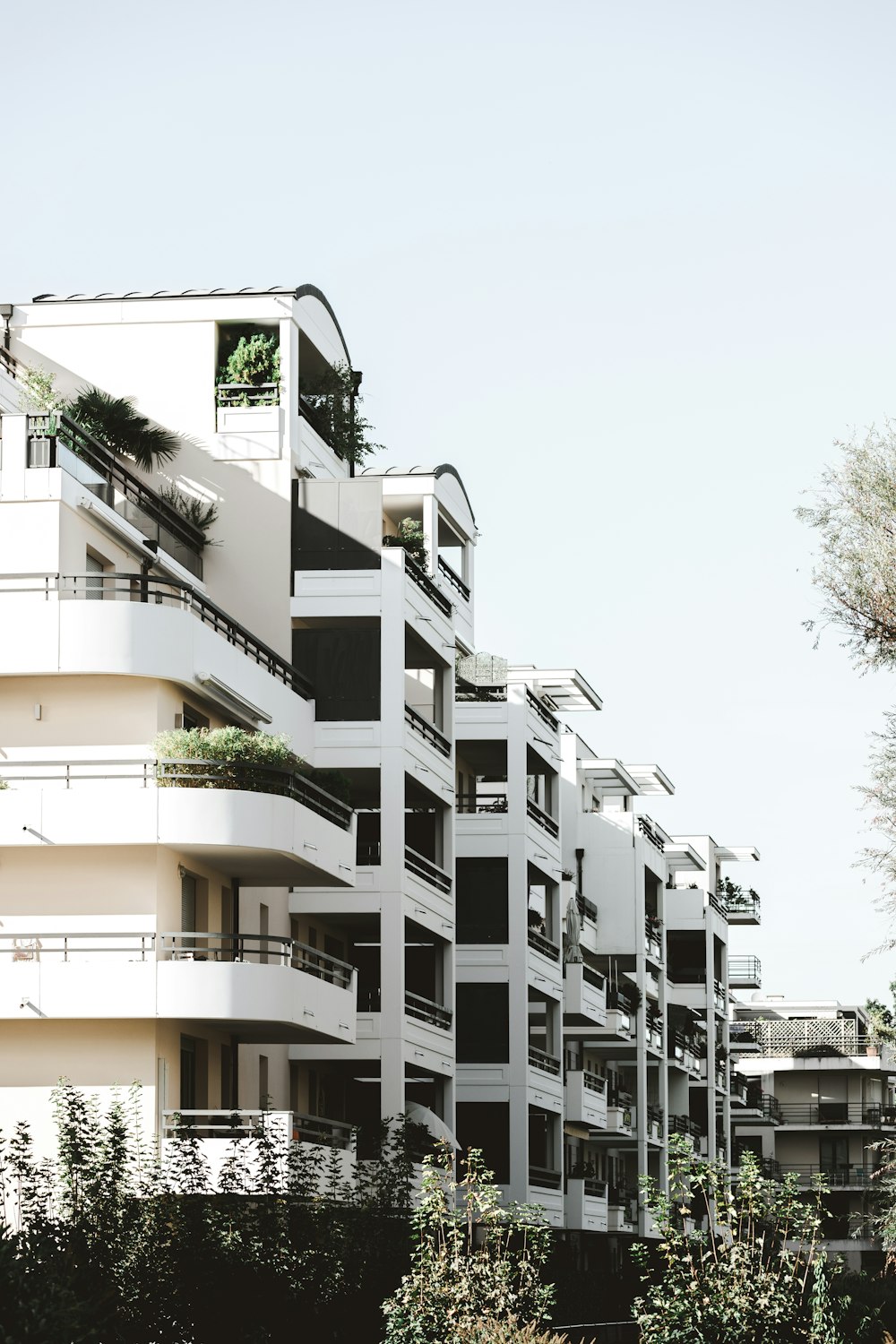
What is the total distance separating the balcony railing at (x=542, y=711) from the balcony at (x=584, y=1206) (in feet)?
39.1

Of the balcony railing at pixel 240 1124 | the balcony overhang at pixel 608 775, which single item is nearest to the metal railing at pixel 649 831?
the balcony overhang at pixel 608 775

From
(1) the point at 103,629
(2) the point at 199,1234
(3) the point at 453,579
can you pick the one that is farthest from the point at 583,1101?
(2) the point at 199,1234

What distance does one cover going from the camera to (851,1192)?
111 m

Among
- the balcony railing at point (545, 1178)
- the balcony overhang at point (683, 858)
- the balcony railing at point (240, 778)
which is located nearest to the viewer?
the balcony railing at point (240, 778)

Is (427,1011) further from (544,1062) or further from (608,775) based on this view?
(608,775)

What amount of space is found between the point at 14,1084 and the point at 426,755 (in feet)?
45.7

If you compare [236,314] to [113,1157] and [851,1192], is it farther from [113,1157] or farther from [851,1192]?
[851,1192]

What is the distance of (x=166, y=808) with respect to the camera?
34.0 metres

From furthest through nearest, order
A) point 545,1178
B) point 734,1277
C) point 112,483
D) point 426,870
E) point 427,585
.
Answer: point 545,1178
point 427,585
point 426,870
point 112,483
point 734,1277

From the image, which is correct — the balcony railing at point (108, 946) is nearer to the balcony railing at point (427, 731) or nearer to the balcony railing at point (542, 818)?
the balcony railing at point (427, 731)

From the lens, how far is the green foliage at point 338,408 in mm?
45875

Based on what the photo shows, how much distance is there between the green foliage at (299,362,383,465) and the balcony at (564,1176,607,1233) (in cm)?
2074

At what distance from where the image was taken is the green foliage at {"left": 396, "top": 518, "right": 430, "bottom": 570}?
152ft

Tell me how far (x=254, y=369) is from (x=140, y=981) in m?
14.6
